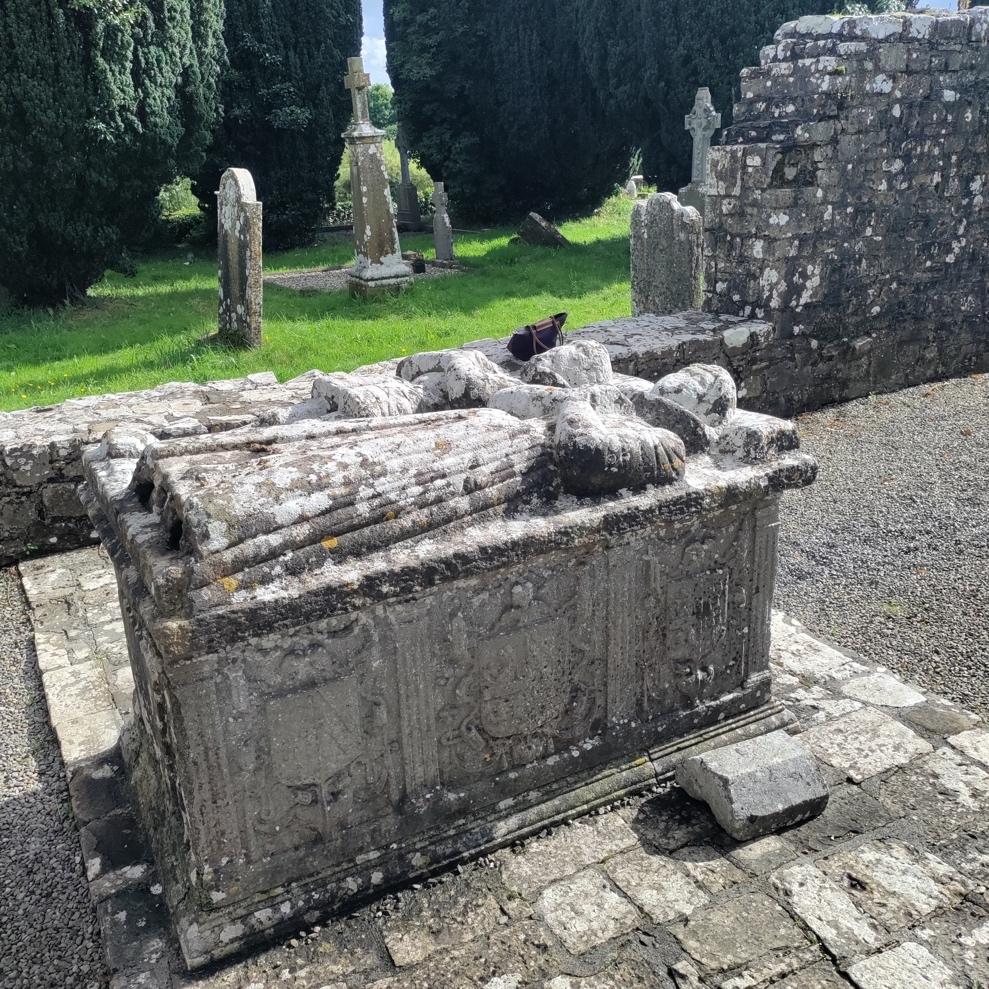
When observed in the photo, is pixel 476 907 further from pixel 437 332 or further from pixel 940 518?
pixel 437 332

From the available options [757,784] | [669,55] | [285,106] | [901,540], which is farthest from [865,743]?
[285,106]

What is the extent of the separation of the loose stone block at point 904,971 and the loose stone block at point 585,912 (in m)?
0.59

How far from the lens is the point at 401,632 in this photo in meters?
2.68

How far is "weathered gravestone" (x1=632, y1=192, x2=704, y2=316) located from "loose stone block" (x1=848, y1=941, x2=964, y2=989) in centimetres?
569

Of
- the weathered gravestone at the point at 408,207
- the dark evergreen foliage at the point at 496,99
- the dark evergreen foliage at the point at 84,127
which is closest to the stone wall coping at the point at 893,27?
the dark evergreen foliage at the point at 84,127

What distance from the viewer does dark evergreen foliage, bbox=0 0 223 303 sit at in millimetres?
10398

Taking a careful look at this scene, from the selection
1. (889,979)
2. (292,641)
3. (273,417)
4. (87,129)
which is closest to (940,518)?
(889,979)

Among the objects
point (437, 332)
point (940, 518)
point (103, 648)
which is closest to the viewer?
point (103, 648)

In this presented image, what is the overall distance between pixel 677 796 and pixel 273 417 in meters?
1.93

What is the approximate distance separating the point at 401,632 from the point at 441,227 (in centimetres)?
1205

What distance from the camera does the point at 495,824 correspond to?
9.70ft

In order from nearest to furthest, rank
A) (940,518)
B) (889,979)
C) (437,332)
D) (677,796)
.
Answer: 1. (889,979)
2. (677,796)
3. (940,518)
4. (437,332)

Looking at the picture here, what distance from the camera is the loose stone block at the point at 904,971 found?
95.9 inches

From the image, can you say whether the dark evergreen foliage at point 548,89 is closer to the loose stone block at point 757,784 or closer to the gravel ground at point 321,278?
the gravel ground at point 321,278
